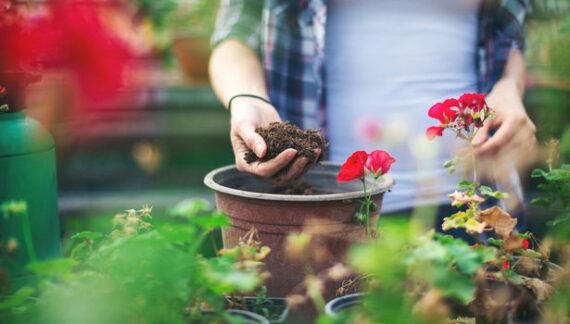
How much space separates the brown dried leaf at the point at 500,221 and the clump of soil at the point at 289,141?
396mm

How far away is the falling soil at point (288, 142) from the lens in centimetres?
115

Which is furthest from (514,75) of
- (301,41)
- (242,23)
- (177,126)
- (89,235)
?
(177,126)

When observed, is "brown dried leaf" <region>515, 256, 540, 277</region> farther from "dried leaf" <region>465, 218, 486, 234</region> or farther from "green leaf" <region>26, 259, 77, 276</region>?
"green leaf" <region>26, 259, 77, 276</region>

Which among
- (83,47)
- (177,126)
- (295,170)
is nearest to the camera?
(83,47)

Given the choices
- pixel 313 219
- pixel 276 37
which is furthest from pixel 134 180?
pixel 313 219

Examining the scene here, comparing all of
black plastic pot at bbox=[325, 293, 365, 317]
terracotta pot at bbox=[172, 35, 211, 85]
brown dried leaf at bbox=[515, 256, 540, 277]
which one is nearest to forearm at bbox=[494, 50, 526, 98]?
brown dried leaf at bbox=[515, 256, 540, 277]

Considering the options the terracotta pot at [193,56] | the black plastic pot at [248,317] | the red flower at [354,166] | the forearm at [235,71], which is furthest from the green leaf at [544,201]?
the terracotta pot at [193,56]

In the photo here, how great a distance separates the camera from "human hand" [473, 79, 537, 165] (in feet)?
4.25

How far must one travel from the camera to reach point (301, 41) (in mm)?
1687

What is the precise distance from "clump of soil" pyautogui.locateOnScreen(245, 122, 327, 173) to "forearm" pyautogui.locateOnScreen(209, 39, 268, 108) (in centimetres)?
28

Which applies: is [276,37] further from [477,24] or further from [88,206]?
[88,206]

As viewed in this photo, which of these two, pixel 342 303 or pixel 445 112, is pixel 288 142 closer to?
pixel 445 112

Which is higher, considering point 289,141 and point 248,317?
point 289,141

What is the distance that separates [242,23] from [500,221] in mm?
985
